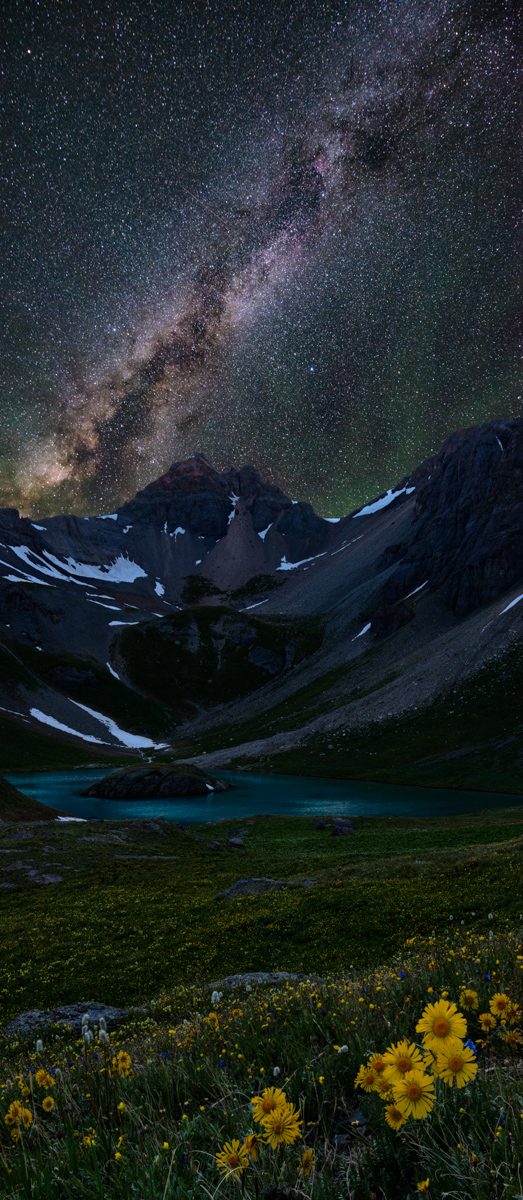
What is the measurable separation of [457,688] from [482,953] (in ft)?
402

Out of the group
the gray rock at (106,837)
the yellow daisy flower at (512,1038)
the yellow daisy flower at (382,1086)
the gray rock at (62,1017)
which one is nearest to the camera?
the yellow daisy flower at (382,1086)

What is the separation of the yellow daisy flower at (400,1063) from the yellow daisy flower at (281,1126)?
0.45 m

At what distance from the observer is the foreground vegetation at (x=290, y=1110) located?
2.29 m

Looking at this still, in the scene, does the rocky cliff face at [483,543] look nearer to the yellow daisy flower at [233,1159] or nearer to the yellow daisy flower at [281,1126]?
the yellow daisy flower at [281,1126]

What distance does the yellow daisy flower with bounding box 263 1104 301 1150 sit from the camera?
2.30 metres

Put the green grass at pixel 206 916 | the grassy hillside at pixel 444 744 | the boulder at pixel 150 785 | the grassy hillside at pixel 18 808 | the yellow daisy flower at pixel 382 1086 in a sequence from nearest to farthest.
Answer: the yellow daisy flower at pixel 382 1086, the green grass at pixel 206 916, the grassy hillside at pixel 18 808, the boulder at pixel 150 785, the grassy hillside at pixel 444 744

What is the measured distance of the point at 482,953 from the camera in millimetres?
5832

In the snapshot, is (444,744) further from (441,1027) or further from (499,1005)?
(441,1027)

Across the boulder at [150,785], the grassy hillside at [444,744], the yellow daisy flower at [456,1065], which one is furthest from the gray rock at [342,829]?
the yellow daisy flower at [456,1065]

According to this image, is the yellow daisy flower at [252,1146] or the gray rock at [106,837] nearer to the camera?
the yellow daisy flower at [252,1146]

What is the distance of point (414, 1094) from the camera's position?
7.18 feet

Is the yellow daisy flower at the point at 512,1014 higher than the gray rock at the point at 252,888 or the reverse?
higher

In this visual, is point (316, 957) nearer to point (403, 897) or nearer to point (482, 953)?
point (403, 897)

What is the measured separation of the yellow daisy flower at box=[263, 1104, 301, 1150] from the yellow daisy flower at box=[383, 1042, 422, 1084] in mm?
451
